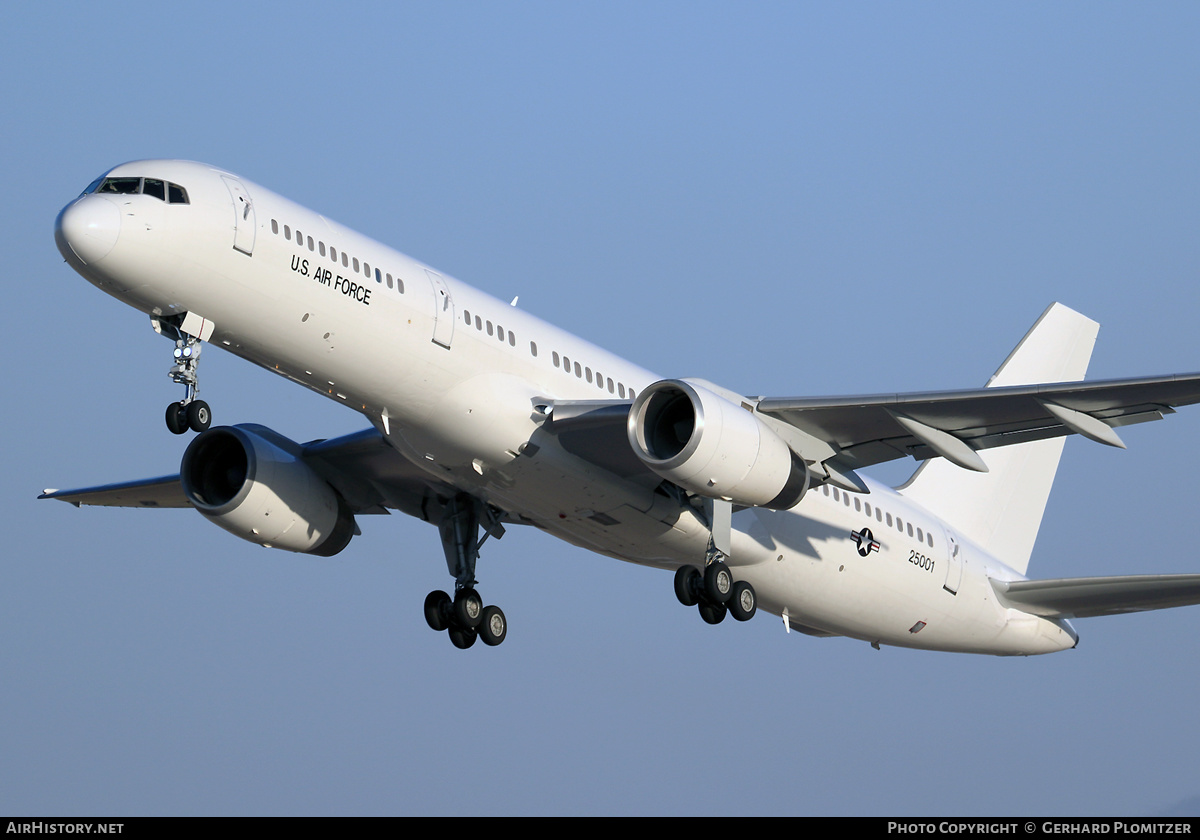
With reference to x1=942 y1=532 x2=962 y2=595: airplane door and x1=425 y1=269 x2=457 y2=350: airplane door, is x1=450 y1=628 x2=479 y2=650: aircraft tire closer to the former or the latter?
x1=425 y1=269 x2=457 y2=350: airplane door

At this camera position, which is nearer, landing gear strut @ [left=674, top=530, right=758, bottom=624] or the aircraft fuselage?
the aircraft fuselage

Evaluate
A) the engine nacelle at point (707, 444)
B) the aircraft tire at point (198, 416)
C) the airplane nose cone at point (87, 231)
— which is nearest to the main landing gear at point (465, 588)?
the engine nacelle at point (707, 444)

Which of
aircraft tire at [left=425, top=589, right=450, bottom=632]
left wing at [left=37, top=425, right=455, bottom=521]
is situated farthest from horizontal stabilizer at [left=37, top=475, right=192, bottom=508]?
aircraft tire at [left=425, top=589, right=450, bottom=632]

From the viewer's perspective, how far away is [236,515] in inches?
1230

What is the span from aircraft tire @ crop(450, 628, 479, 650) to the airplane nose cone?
12.1m

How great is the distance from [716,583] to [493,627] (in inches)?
235

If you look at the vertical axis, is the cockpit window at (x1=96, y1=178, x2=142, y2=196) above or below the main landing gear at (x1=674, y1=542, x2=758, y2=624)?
above

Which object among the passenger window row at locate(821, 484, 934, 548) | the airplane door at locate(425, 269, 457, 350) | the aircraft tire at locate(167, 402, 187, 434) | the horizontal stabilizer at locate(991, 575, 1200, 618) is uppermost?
the airplane door at locate(425, 269, 457, 350)

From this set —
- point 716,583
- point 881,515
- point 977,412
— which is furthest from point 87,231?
point 881,515

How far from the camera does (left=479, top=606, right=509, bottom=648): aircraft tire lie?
107 ft

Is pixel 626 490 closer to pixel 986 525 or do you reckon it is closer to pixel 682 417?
pixel 682 417

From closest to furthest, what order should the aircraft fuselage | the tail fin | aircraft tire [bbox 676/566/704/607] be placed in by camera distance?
the aircraft fuselage, aircraft tire [bbox 676/566/704/607], the tail fin

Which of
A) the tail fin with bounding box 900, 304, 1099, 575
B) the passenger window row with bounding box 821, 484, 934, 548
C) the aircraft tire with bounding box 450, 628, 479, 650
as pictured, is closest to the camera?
the passenger window row with bounding box 821, 484, 934, 548
